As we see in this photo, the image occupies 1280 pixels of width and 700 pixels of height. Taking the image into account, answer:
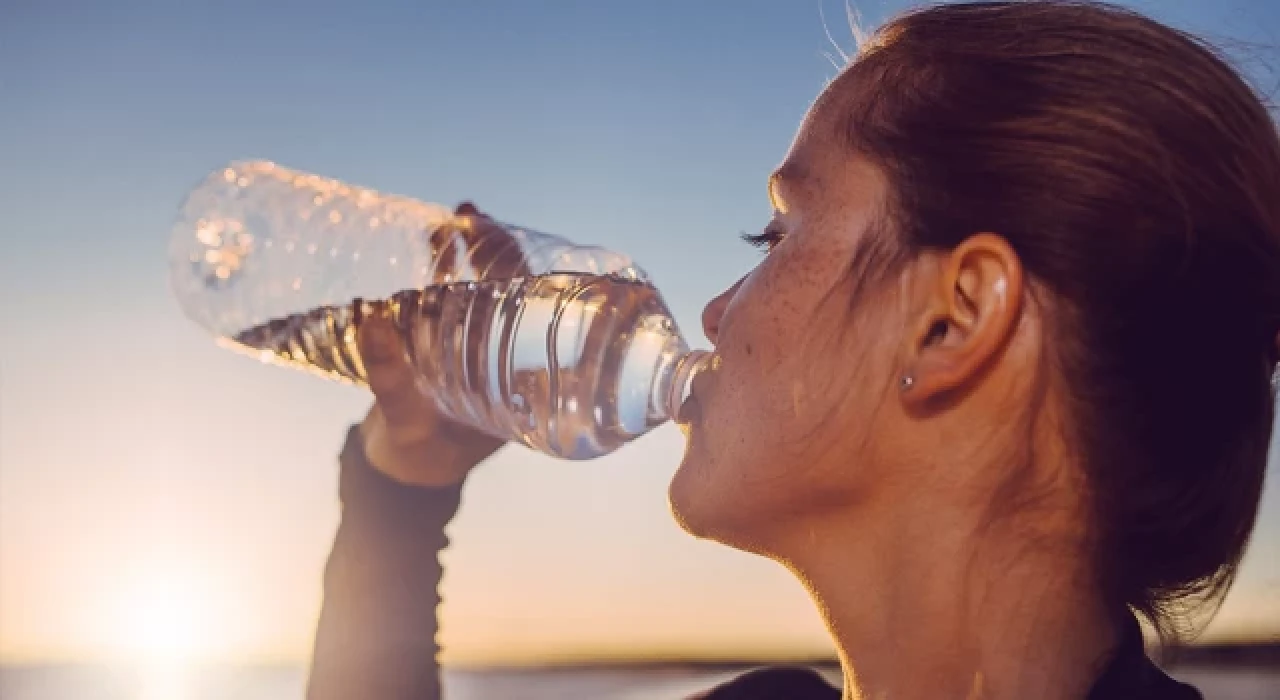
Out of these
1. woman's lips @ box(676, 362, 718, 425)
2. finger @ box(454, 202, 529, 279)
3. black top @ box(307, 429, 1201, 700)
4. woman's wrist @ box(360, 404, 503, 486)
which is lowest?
black top @ box(307, 429, 1201, 700)

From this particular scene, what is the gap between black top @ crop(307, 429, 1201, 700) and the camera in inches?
40.5

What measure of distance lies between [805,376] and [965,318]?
105mm

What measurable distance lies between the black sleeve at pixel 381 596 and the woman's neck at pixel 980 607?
473 millimetres

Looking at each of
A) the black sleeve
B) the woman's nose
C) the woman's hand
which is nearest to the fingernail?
the woman's hand

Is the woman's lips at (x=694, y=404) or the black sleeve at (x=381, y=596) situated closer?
the woman's lips at (x=694, y=404)

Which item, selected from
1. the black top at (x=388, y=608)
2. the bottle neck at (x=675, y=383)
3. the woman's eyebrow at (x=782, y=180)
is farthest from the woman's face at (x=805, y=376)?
the black top at (x=388, y=608)

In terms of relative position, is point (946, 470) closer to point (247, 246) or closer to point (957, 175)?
point (957, 175)

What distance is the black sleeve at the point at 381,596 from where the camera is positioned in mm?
1028

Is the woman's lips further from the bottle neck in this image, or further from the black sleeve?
the black sleeve

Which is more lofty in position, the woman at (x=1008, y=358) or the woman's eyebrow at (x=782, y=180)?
the woman's eyebrow at (x=782, y=180)

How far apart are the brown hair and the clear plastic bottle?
10.6 inches

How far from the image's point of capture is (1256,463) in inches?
30.1

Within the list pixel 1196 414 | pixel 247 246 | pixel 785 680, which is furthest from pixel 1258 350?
pixel 247 246

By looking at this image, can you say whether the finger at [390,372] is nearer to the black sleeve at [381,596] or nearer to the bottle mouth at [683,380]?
the black sleeve at [381,596]
